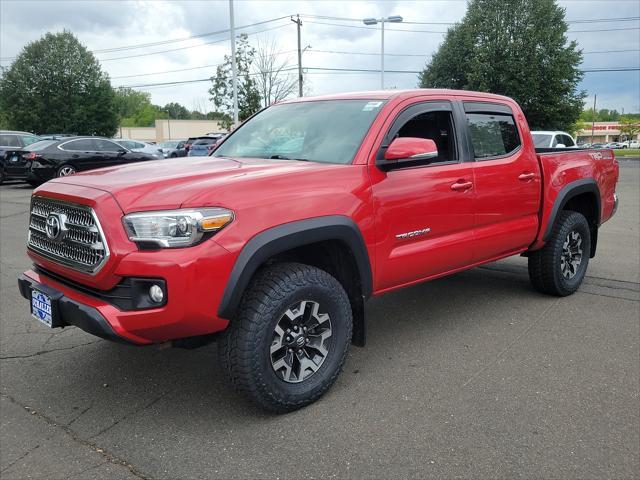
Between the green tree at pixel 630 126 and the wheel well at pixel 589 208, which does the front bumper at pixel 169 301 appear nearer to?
the wheel well at pixel 589 208

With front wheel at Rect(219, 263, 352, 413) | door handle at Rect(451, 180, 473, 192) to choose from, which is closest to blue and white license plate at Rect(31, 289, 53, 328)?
front wheel at Rect(219, 263, 352, 413)

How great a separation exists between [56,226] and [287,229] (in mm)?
1279

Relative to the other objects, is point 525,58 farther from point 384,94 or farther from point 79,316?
point 79,316

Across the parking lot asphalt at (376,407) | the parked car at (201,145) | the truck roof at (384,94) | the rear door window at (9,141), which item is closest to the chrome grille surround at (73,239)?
the parking lot asphalt at (376,407)

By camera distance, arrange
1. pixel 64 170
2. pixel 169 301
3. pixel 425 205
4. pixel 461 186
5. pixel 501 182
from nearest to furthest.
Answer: pixel 169 301, pixel 425 205, pixel 461 186, pixel 501 182, pixel 64 170

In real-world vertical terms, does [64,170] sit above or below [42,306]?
above

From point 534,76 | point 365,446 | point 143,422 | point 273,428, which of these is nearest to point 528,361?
point 365,446

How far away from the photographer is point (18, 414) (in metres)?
3.23

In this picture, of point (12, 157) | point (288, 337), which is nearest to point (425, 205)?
point (288, 337)

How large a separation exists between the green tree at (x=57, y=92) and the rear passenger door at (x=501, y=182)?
4343cm

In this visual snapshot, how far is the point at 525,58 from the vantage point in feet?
111

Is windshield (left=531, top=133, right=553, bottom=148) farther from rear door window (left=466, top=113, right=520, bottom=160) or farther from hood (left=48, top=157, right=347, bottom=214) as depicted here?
hood (left=48, top=157, right=347, bottom=214)

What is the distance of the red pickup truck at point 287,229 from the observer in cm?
275

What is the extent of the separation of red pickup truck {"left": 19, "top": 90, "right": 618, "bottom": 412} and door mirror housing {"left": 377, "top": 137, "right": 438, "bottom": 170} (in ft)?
0.03
